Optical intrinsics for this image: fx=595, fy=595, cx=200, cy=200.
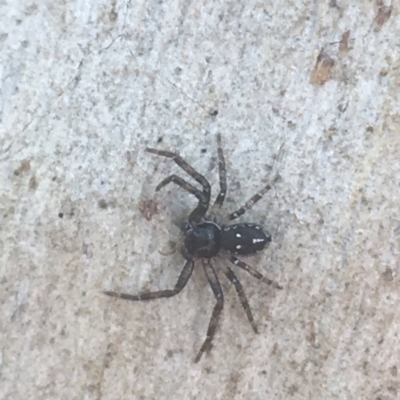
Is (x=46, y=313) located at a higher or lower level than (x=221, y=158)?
lower

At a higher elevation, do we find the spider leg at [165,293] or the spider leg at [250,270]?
the spider leg at [250,270]

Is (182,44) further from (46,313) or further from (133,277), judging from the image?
(46,313)

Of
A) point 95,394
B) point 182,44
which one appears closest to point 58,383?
point 95,394

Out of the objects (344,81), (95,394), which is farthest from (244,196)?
(95,394)

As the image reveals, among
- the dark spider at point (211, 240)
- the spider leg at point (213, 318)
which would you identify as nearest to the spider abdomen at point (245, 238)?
the dark spider at point (211, 240)

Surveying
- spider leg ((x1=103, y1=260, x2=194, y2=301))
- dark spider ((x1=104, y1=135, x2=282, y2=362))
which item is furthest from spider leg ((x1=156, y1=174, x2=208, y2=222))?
spider leg ((x1=103, y1=260, x2=194, y2=301))

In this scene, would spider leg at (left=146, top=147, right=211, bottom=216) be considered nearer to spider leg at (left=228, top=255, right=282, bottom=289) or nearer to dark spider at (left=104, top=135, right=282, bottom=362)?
dark spider at (left=104, top=135, right=282, bottom=362)

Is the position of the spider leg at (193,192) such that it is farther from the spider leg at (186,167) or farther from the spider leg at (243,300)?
the spider leg at (243,300)

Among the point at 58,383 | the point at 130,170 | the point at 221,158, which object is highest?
the point at 221,158
